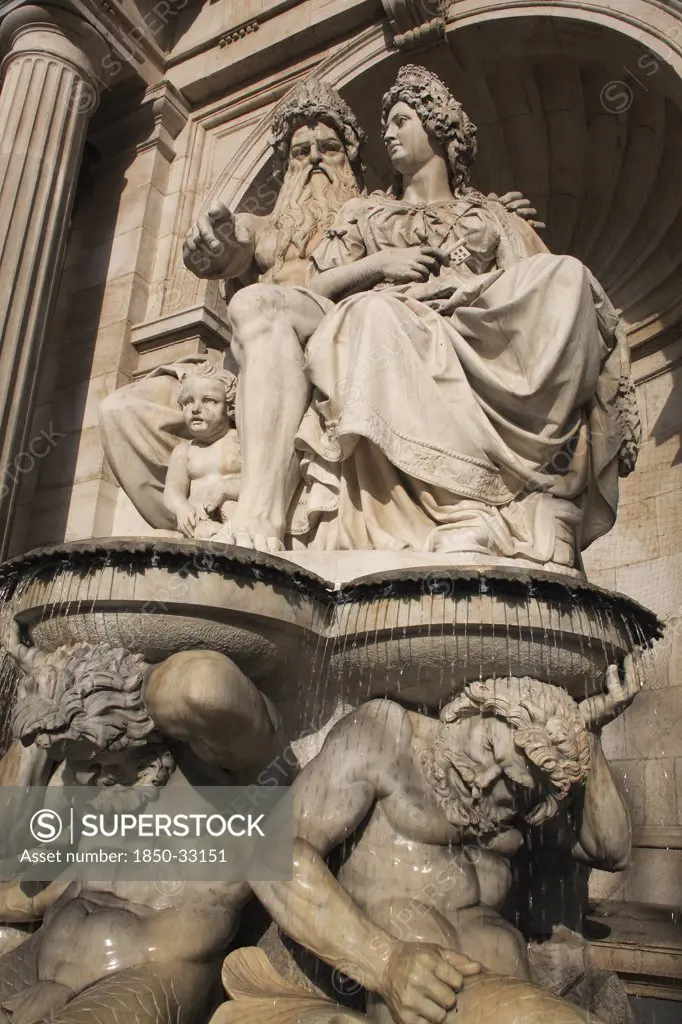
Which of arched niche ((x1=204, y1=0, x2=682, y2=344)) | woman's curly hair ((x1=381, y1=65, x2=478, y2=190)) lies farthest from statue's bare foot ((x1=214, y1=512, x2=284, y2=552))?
arched niche ((x1=204, y1=0, x2=682, y2=344))

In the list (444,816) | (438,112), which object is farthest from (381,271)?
(444,816)

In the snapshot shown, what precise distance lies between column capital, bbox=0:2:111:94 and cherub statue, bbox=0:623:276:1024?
18.9 feet

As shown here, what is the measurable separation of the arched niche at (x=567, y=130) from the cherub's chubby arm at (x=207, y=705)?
500 centimetres

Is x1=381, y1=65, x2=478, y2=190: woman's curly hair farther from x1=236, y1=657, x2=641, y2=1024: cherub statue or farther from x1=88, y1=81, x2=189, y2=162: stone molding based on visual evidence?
x1=88, y1=81, x2=189, y2=162: stone molding

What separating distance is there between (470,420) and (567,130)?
478cm

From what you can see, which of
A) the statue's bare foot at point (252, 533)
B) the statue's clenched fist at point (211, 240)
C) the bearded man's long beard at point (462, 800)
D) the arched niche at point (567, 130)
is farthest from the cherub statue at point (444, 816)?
the arched niche at point (567, 130)

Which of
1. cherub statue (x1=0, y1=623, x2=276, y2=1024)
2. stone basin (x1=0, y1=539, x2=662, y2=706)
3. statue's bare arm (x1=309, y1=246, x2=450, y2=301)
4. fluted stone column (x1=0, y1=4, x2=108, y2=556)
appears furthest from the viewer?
fluted stone column (x1=0, y1=4, x2=108, y2=556)

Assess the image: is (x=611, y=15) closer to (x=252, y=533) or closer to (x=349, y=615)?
(x=252, y=533)

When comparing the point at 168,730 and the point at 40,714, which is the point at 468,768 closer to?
the point at 168,730

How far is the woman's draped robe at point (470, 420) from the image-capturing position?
11.1 ft

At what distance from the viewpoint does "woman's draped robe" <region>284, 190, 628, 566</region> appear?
11.1 feet

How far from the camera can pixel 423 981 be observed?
2059 mm

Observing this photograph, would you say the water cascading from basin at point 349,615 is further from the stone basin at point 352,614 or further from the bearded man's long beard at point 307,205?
the bearded man's long beard at point 307,205

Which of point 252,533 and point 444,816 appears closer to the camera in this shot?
point 444,816
